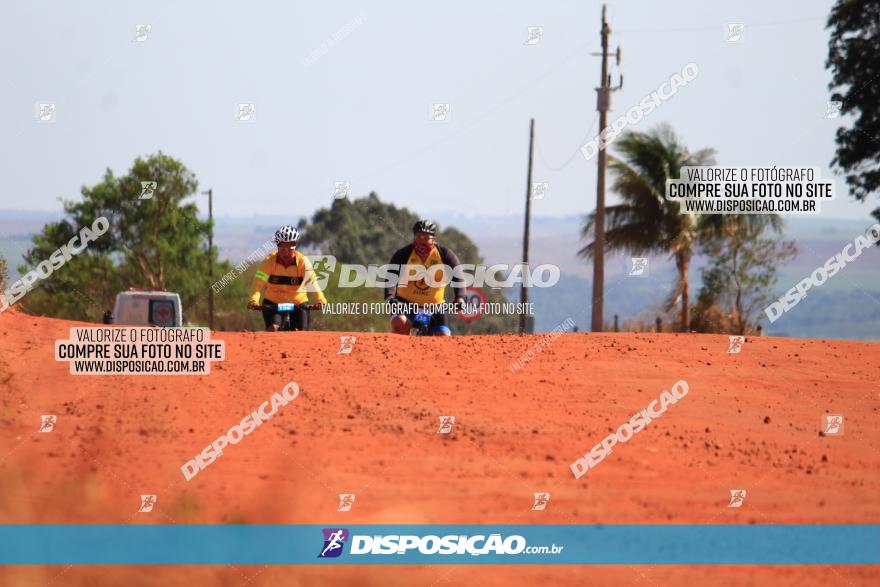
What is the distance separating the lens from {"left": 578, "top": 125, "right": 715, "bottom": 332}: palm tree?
3728cm

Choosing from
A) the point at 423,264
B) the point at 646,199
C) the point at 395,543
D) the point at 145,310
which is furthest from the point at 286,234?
the point at 646,199

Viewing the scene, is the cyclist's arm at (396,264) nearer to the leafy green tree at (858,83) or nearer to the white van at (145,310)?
the white van at (145,310)

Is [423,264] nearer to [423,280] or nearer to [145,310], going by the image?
[423,280]

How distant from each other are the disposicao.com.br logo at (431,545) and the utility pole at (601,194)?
21310 millimetres

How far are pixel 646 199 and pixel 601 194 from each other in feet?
16.5

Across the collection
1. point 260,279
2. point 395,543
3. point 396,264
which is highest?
point 396,264

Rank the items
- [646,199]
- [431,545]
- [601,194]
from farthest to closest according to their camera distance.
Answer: [646,199] < [601,194] < [431,545]

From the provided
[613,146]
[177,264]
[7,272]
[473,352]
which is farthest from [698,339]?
[177,264]

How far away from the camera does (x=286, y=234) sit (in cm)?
1473

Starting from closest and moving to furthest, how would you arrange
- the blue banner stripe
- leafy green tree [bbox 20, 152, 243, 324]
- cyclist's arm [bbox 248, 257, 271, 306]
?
the blue banner stripe
cyclist's arm [bbox 248, 257, 271, 306]
leafy green tree [bbox 20, 152, 243, 324]

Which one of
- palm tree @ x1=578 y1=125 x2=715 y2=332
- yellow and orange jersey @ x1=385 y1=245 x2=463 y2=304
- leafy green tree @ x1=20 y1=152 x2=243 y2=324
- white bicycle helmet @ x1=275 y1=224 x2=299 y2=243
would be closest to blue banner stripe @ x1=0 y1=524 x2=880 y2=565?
→ yellow and orange jersey @ x1=385 y1=245 x2=463 y2=304

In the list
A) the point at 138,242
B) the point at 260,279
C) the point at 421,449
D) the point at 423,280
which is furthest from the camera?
the point at 138,242

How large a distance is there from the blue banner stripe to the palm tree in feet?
88.2

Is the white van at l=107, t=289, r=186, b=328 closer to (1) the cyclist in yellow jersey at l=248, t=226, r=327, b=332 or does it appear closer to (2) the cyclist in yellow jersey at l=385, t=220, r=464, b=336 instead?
(1) the cyclist in yellow jersey at l=248, t=226, r=327, b=332
